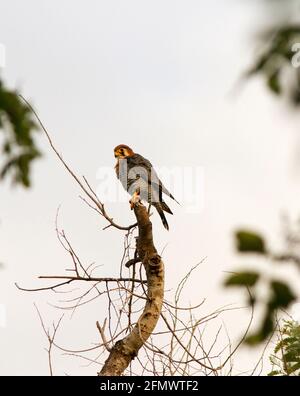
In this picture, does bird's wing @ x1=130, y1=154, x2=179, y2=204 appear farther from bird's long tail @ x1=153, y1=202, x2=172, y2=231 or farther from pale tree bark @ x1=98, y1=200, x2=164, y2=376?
pale tree bark @ x1=98, y1=200, x2=164, y2=376

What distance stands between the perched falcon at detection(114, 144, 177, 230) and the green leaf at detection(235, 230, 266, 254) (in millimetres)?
5975

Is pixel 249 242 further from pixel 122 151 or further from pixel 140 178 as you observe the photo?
pixel 122 151

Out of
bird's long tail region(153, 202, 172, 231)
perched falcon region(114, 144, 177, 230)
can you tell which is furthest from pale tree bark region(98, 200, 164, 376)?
bird's long tail region(153, 202, 172, 231)

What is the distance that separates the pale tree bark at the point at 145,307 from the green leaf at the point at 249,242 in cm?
404

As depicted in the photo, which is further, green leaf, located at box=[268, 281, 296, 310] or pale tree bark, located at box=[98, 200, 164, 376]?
pale tree bark, located at box=[98, 200, 164, 376]

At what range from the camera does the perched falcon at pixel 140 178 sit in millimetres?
7906

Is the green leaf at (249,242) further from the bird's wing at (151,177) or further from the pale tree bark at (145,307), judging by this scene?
the bird's wing at (151,177)

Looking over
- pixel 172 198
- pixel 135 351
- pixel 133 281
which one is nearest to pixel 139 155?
pixel 172 198

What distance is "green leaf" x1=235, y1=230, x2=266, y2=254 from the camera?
129 centimetres

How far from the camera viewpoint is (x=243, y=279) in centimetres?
130

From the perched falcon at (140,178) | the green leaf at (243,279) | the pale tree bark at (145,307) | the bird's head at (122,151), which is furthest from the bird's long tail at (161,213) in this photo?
the green leaf at (243,279)

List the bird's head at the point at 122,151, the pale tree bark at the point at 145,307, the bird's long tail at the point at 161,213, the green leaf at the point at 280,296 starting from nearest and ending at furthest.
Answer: the green leaf at the point at 280,296, the pale tree bark at the point at 145,307, the bird's long tail at the point at 161,213, the bird's head at the point at 122,151

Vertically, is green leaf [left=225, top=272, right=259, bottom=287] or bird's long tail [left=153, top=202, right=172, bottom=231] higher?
bird's long tail [left=153, top=202, right=172, bottom=231]
